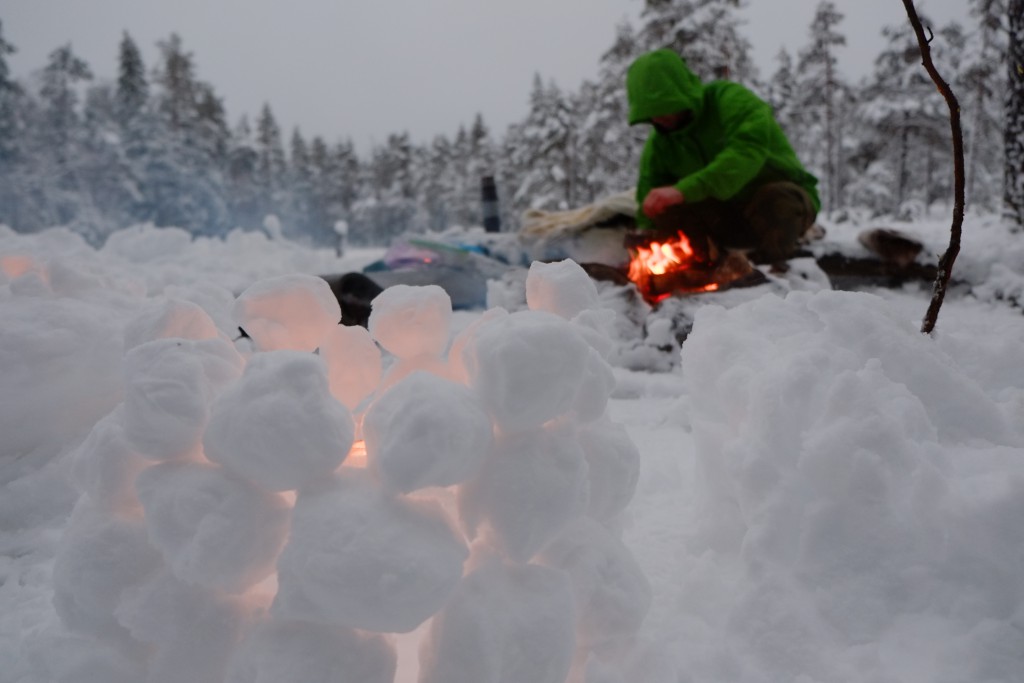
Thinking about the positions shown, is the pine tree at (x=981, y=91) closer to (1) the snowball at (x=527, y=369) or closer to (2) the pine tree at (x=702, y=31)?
(2) the pine tree at (x=702, y=31)

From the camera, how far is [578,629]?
3.34ft

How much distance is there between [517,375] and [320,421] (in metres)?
0.28

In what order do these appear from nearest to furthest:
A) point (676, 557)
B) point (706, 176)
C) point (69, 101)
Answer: point (676, 557), point (706, 176), point (69, 101)

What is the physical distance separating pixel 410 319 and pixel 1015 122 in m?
5.22

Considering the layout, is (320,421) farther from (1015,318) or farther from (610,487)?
(1015,318)

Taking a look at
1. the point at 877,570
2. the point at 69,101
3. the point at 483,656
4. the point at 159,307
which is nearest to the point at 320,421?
the point at 483,656

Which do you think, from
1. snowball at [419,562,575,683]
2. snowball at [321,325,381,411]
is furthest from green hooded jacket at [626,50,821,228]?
snowball at [419,562,575,683]

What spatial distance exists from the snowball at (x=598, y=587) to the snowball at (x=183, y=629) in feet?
1.65

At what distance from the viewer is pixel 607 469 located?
1.08 m

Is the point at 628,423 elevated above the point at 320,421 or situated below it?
below

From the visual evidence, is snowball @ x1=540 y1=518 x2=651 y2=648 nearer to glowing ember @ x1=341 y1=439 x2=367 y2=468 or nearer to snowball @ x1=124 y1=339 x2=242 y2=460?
glowing ember @ x1=341 y1=439 x2=367 y2=468

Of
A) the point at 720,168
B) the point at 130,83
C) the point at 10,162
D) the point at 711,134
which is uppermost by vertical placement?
the point at 130,83

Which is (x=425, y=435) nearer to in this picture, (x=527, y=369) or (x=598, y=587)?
(x=527, y=369)

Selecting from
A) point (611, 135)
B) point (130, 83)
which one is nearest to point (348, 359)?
point (611, 135)
